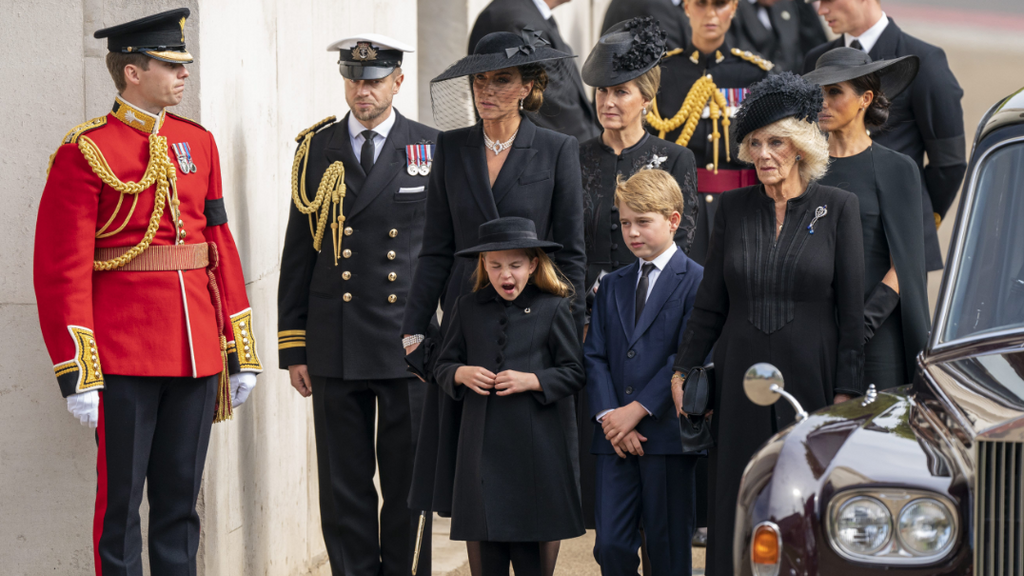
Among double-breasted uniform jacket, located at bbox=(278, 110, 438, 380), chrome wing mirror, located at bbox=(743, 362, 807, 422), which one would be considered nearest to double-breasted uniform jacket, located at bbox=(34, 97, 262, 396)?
double-breasted uniform jacket, located at bbox=(278, 110, 438, 380)

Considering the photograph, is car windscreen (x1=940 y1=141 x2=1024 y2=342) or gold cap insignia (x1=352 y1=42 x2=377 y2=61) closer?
car windscreen (x1=940 y1=141 x2=1024 y2=342)

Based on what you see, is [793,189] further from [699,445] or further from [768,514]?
[768,514]

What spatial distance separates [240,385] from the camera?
464 cm

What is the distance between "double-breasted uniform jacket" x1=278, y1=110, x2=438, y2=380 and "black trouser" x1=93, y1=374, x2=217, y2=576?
68 centimetres

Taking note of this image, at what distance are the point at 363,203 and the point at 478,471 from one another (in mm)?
1447

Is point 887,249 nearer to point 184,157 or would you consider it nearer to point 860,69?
point 860,69

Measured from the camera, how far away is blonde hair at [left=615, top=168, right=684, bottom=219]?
4371 mm

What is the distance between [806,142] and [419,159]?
5.94ft

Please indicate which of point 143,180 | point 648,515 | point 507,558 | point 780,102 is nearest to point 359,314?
point 143,180

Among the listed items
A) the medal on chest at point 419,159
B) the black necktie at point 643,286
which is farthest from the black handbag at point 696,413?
the medal on chest at point 419,159

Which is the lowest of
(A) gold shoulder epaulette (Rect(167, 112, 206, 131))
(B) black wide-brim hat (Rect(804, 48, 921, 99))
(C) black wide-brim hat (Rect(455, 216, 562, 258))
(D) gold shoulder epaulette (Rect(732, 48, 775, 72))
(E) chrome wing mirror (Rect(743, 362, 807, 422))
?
(E) chrome wing mirror (Rect(743, 362, 807, 422))

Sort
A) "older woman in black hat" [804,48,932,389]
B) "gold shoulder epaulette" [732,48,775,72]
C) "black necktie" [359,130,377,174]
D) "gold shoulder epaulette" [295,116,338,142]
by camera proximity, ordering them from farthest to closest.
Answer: "gold shoulder epaulette" [732,48,775,72] < "gold shoulder epaulette" [295,116,338,142] < "black necktie" [359,130,377,174] < "older woman in black hat" [804,48,932,389]

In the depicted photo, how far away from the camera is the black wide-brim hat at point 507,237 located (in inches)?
163

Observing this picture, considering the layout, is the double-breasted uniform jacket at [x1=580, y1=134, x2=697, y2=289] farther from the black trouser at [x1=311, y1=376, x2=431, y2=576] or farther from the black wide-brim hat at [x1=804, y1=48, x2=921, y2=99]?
the black trouser at [x1=311, y1=376, x2=431, y2=576]
